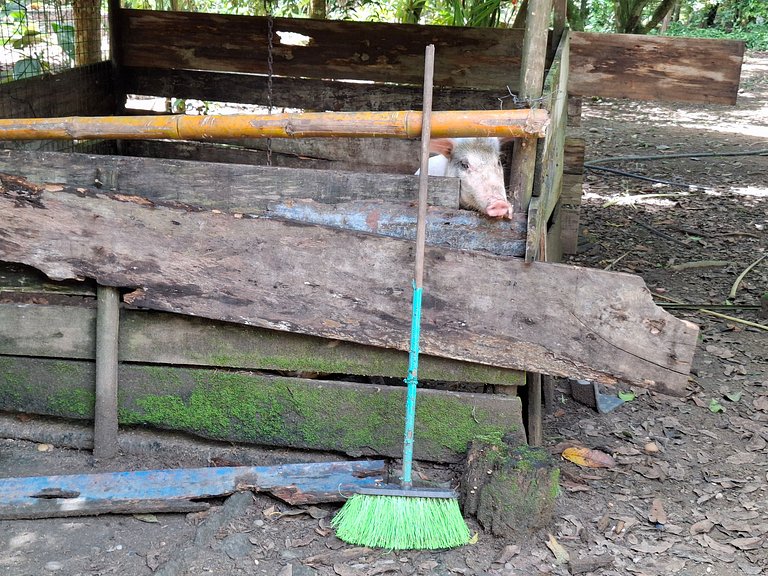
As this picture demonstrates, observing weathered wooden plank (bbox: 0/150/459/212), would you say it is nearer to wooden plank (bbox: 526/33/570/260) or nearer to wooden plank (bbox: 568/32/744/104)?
wooden plank (bbox: 526/33/570/260)

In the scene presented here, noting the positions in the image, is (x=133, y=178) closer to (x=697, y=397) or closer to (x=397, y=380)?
(x=397, y=380)

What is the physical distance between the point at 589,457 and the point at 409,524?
3.65ft

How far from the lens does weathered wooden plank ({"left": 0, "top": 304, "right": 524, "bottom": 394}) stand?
333 centimetres

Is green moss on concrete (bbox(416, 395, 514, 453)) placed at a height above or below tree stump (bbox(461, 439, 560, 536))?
above

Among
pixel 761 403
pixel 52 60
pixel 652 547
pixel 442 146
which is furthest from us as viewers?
pixel 52 60

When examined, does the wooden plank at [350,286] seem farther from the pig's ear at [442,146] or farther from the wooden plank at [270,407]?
the pig's ear at [442,146]

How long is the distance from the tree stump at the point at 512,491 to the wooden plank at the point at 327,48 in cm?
312

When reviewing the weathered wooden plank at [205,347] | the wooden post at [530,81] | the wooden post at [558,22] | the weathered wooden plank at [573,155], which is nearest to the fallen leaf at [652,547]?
the weathered wooden plank at [205,347]

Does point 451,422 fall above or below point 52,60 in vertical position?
below

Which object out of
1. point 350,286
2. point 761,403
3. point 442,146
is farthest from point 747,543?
point 442,146

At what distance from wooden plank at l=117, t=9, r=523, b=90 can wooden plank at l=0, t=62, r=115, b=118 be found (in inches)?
13.0

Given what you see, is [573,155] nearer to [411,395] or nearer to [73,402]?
[411,395]

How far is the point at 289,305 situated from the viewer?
10.8ft

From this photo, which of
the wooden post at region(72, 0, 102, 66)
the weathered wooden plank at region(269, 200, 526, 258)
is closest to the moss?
the weathered wooden plank at region(269, 200, 526, 258)
